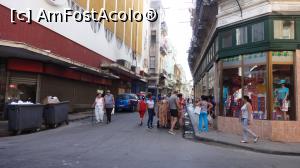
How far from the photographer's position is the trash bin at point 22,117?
1395cm

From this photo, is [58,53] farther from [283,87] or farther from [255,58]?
[283,87]

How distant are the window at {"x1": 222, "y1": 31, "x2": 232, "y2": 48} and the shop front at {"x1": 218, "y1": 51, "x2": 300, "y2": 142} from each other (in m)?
1.04

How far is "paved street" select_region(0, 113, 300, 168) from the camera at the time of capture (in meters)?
8.27

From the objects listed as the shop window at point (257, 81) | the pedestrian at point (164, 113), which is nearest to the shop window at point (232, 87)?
the shop window at point (257, 81)

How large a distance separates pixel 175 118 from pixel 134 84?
125 feet

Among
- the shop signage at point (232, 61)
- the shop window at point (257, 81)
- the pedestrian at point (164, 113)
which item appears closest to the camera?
the shop window at point (257, 81)

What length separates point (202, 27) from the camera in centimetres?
2364

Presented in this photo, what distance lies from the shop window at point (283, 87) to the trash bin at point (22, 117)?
9.66m

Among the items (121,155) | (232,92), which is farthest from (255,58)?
(121,155)

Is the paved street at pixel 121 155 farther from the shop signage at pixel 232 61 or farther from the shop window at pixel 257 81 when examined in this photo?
the shop signage at pixel 232 61

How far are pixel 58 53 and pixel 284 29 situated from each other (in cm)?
1511

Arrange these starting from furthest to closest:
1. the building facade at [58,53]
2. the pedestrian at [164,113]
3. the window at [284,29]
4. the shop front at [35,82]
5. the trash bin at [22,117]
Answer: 1. the shop front at [35,82]
2. the building facade at [58,53]
3. the pedestrian at [164,113]
4. the window at [284,29]
5. the trash bin at [22,117]

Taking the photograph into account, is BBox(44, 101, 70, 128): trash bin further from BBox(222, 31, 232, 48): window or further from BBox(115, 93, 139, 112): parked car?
BBox(115, 93, 139, 112): parked car

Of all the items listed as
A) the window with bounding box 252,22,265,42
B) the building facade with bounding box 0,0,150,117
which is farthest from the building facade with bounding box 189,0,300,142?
the building facade with bounding box 0,0,150,117
